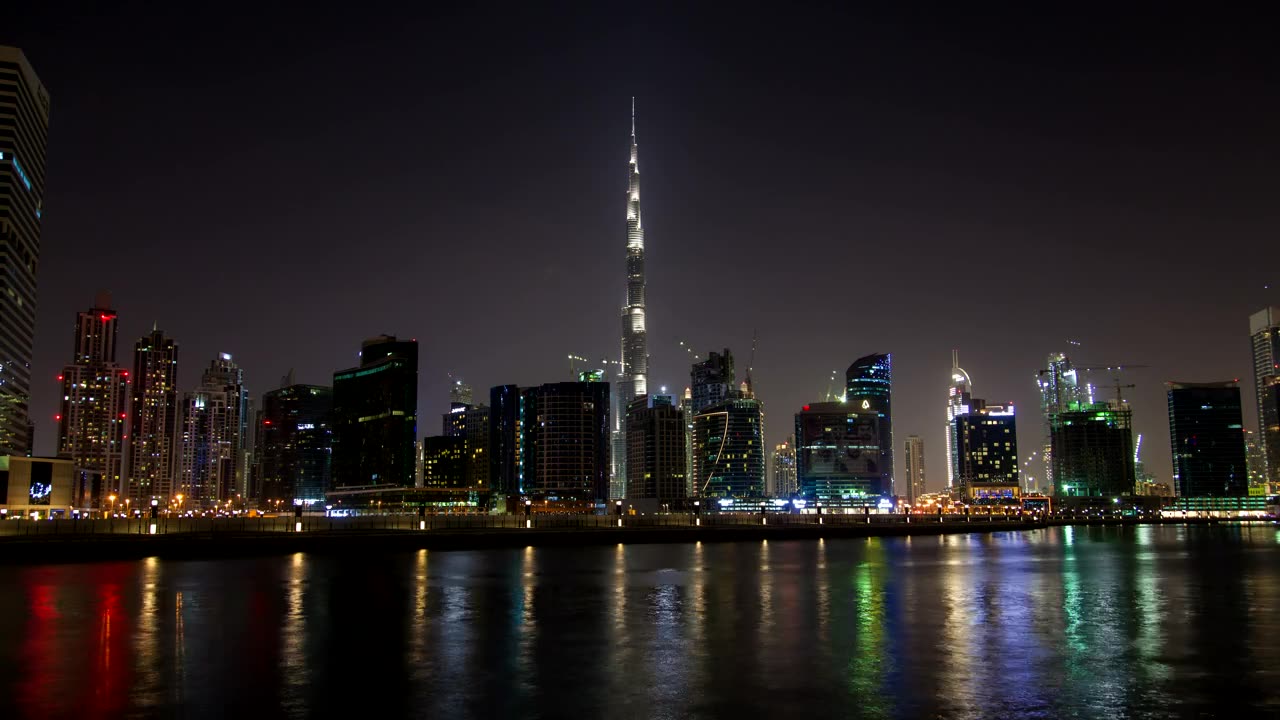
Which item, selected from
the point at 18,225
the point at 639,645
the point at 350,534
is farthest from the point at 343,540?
the point at 18,225

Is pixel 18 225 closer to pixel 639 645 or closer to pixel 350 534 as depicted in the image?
pixel 350 534

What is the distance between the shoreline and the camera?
64125 mm

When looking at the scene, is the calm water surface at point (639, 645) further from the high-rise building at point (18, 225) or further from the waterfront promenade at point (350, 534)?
the high-rise building at point (18, 225)

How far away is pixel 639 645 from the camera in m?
24.8

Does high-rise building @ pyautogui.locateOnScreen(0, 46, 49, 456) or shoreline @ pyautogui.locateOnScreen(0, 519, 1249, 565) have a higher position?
high-rise building @ pyautogui.locateOnScreen(0, 46, 49, 456)

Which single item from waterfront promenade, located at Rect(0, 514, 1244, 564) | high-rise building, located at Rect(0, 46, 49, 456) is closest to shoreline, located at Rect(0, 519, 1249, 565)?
waterfront promenade, located at Rect(0, 514, 1244, 564)

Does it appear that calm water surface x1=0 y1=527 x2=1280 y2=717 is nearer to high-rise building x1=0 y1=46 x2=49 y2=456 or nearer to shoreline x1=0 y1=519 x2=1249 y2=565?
shoreline x1=0 y1=519 x2=1249 y2=565

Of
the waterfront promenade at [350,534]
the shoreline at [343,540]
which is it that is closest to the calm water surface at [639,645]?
the shoreline at [343,540]

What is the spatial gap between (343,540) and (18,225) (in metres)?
102

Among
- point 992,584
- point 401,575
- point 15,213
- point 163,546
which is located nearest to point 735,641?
point 992,584

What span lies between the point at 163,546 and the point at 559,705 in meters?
59.6

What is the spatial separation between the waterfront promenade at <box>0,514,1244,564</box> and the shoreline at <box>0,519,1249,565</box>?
7cm

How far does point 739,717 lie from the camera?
16531mm

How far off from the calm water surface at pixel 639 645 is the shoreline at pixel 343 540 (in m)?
17.8
